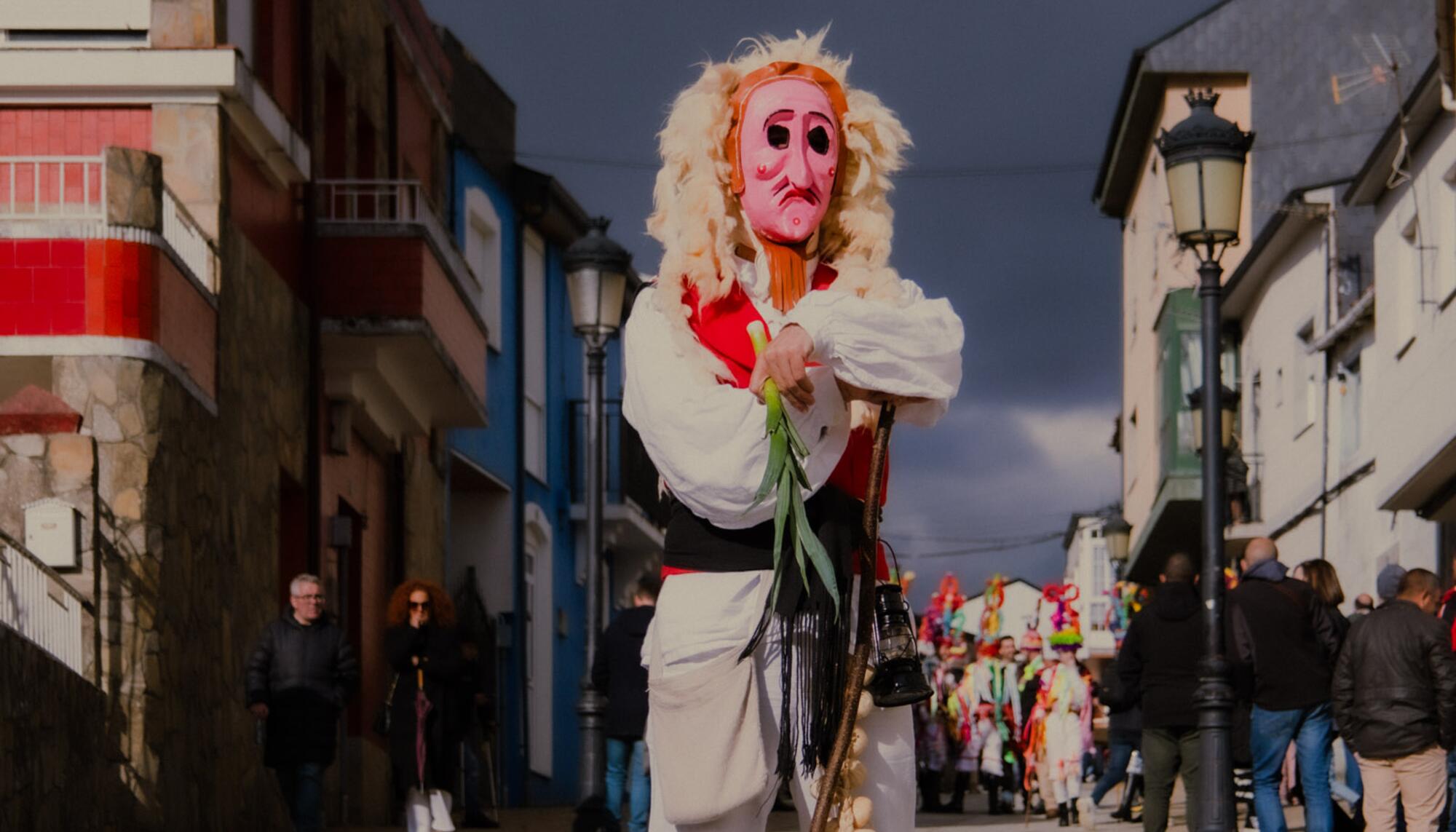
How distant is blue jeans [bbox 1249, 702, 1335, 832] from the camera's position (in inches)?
515

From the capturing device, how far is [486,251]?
29188 mm

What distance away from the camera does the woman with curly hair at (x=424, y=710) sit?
1452 centimetres

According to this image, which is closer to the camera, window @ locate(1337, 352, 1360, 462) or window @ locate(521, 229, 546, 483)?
window @ locate(1337, 352, 1360, 462)

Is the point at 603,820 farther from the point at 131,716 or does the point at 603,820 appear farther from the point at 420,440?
the point at 420,440

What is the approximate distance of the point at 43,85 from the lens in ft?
53.1

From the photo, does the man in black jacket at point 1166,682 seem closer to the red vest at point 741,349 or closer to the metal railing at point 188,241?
the metal railing at point 188,241

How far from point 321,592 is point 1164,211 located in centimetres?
2815

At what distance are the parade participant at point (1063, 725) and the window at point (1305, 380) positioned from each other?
10278 millimetres

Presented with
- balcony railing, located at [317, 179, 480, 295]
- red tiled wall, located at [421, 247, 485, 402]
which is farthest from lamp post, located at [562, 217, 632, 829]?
red tiled wall, located at [421, 247, 485, 402]

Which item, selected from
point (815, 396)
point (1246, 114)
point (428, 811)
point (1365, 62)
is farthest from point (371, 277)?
point (1246, 114)

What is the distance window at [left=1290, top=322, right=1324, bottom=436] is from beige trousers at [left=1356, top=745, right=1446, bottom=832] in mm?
18186

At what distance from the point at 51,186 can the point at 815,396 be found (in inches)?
474

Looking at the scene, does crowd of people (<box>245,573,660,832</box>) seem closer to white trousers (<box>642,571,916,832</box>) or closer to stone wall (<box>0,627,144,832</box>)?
stone wall (<box>0,627,144,832</box>)

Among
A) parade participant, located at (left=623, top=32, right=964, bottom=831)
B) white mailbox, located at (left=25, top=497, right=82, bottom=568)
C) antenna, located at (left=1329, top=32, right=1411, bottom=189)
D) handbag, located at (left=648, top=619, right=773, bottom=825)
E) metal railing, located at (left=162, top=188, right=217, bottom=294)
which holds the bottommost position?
handbag, located at (left=648, top=619, right=773, bottom=825)
